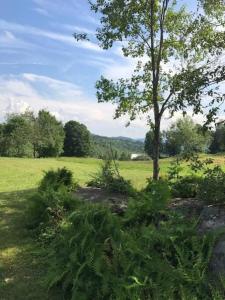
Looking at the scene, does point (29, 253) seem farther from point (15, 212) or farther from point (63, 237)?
point (15, 212)

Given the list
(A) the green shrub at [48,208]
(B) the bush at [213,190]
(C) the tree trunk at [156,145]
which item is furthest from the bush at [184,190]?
(C) the tree trunk at [156,145]

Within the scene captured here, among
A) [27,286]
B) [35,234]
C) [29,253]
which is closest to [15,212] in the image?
[35,234]

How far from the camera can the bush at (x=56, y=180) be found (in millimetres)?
12817

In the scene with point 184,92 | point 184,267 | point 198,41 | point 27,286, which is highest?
point 198,41

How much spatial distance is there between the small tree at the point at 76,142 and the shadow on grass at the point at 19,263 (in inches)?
3647

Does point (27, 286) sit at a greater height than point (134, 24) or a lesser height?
lesser

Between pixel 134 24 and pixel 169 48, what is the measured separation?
63.9 inches

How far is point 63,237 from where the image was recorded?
25.1 feet

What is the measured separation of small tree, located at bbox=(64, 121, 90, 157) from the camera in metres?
106

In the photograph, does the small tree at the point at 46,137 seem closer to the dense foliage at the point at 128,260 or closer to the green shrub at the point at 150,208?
the green shrub at the point at 150,208

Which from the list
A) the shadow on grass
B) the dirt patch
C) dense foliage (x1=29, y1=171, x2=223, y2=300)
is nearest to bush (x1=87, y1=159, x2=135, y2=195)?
the dirt patch

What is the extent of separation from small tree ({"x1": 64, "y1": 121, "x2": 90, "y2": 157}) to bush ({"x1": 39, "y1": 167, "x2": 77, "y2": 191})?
90.7 m

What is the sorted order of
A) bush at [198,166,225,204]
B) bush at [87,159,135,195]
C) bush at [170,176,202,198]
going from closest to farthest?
bush at [198,166,225,204]
bush at [170,176,202,198]
bush at [87,159,135,195]

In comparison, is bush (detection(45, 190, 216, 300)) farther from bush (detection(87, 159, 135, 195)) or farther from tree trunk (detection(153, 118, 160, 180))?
tree trunk (detection(153, 118, 160, 180))
